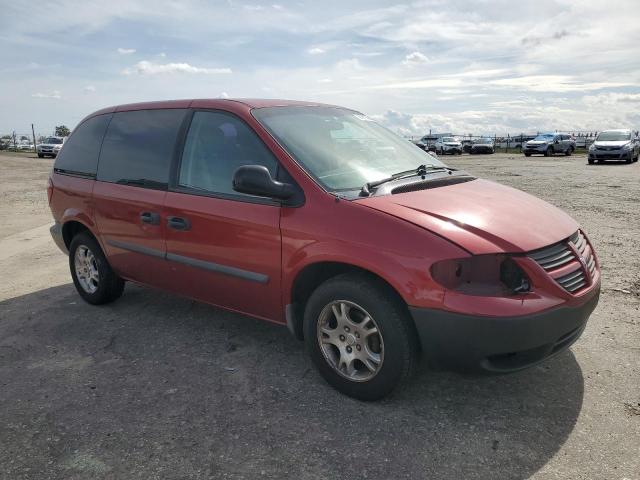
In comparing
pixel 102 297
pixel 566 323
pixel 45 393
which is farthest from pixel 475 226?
pixel 102 297

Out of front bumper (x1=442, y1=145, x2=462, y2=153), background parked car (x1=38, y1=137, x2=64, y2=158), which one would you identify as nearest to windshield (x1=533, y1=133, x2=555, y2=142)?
front bumper (x1=442, y1=145, x2=462, y2=153)

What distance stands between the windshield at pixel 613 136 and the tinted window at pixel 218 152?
2565 centimetres

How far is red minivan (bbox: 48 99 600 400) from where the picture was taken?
2.68 meters

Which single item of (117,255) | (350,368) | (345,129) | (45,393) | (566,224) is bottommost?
(45,393)

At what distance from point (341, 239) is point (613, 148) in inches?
979

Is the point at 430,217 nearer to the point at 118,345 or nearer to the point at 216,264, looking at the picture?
the point at 216,264

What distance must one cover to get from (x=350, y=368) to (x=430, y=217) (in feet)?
3.28

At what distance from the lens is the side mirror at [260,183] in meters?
3.10

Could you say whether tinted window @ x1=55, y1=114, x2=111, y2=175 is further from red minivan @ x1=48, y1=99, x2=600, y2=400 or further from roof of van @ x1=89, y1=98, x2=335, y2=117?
roof of van @ x1=89, y1=98, x2=335, y2=117

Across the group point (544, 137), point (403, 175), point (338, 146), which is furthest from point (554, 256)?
point (544, 137)

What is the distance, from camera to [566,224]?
320cm

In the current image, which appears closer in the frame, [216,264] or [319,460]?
[319,460]

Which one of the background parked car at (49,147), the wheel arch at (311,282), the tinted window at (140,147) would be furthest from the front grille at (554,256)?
the background parked car at (49,147)

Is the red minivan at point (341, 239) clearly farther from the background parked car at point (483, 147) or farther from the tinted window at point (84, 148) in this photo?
the background parked car at point (483, 147)
